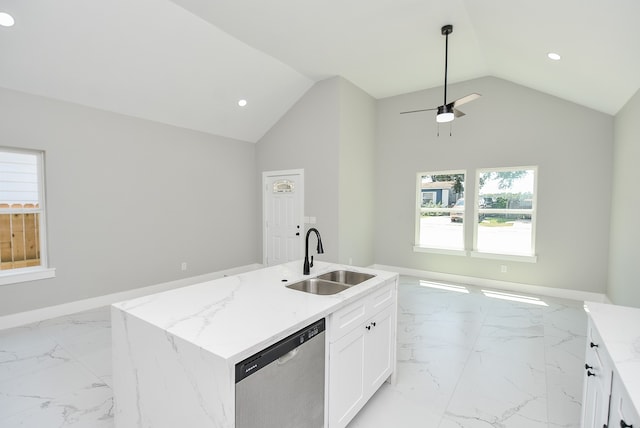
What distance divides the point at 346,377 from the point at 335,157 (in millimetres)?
3891

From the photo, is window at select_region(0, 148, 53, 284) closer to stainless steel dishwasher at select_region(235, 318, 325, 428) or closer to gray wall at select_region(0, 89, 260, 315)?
gray wall at select_region(0, 89, 260, 315)

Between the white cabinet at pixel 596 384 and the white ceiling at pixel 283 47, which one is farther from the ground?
the white ceiling at pixel 283 47

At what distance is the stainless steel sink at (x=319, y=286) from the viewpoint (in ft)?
7.23

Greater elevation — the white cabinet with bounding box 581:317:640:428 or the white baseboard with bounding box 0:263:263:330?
the white cabinet with bounding box 581:317:640:428

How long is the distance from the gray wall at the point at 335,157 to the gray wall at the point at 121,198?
132 cm

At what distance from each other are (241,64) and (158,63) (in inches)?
44.3

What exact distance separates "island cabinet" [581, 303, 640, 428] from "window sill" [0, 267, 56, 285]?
518 centimetres

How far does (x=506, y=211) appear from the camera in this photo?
4.98 metres

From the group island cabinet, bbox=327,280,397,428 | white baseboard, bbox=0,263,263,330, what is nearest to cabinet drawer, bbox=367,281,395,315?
island cabinet, bbox=327,280,397,428

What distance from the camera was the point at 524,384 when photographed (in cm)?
245

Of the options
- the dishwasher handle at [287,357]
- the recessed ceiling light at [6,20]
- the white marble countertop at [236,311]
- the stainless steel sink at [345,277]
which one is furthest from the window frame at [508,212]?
the recessed ceiling light at [6,20]

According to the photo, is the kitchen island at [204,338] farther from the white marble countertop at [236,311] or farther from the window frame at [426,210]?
the window frame at [426,210]

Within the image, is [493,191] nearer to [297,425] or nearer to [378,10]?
[378,10]

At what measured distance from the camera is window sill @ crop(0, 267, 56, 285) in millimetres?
3424
